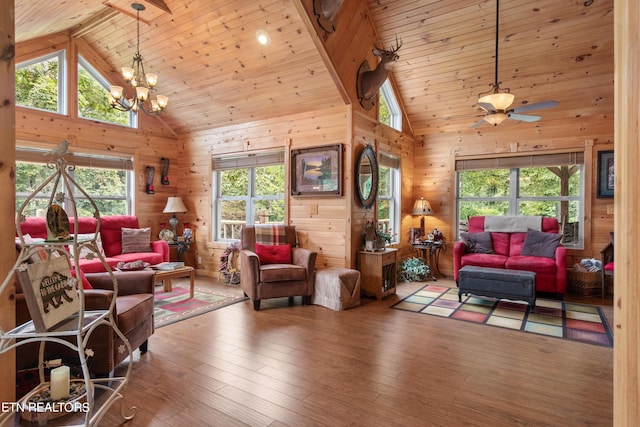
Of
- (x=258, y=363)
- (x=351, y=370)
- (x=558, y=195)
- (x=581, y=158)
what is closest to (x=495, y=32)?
(x=581, y=158)

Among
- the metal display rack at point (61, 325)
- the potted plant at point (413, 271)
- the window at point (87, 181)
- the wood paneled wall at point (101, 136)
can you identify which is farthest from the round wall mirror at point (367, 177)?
the window at point (87, 181)

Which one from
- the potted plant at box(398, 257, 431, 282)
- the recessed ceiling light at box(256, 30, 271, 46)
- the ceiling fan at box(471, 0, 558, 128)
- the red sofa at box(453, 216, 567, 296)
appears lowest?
the potted plant at box(398, 257, 431, 282)

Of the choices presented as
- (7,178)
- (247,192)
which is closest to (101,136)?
(247,192)

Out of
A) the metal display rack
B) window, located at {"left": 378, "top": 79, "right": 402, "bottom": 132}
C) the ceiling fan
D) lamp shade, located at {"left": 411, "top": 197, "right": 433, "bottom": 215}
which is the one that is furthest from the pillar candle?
lamp shade, located at {"left": 411, "top": 197, "right": 433, "bottom": 215}

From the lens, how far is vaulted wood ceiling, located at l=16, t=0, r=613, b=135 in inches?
157

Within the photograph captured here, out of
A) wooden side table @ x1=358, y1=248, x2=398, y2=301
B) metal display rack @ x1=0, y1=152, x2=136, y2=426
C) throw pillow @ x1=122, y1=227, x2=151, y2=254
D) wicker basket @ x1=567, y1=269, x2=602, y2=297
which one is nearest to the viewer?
metal display rack @ x1=0, y1=152, x2=136, y2=426

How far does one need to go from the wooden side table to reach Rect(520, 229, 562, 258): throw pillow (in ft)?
6.85

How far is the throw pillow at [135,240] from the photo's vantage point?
5.01 meters

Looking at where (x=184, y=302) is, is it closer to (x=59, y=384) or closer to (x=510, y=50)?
(x=59, y=384)

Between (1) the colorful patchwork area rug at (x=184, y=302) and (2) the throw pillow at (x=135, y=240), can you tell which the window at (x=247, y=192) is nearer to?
(2) the throw pillow at (x=135, y=240)

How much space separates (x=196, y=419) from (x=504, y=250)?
4.93 meters

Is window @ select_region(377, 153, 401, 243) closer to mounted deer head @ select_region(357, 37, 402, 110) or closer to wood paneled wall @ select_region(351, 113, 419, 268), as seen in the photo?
wood paneled wall @ select_region(351, 113, 419, 268)

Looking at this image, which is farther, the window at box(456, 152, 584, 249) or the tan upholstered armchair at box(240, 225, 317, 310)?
the window at box(456, 152, 584, 249)

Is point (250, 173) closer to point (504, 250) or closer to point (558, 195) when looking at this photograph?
point (504, 250)
